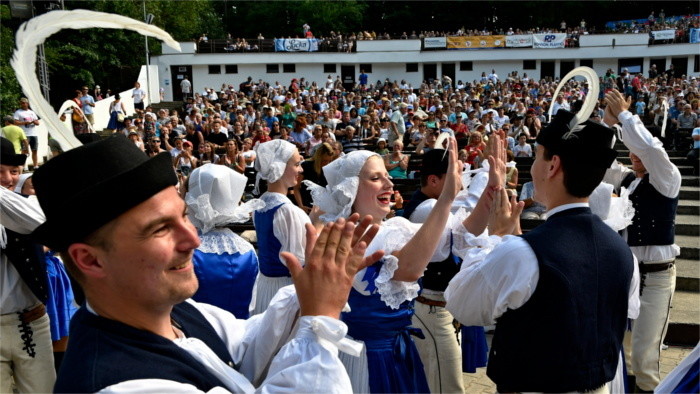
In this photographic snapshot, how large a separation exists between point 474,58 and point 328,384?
43043mm

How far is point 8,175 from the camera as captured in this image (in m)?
4.46

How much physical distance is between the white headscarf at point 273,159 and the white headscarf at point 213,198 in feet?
2.78

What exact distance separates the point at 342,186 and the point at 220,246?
105 centimetres

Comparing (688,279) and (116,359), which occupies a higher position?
(116,359)

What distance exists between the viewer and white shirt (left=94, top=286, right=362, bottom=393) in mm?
1684

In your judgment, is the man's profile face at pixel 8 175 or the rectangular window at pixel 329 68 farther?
the rectangular window at pixel 329 68

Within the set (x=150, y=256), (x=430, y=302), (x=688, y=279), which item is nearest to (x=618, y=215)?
(x=430, y=302)

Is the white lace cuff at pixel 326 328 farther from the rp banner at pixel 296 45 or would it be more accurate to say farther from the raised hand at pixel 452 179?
the rp banner at pixel 296 45

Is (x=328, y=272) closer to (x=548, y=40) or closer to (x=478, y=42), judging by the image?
(x=478, y=42)

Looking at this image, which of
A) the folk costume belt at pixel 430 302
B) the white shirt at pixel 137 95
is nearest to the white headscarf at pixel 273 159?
the folk costume belt at pixel 430 302

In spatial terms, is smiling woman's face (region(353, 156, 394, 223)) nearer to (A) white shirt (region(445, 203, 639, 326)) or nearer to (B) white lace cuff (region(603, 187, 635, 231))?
(A) white shirt (region(445, 203, 639, 326))

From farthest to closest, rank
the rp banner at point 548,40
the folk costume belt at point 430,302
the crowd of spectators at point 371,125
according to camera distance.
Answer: the rp banner at point 548,40
the crowd of spectators at point 371,125
the folk costume belt at point 430,302

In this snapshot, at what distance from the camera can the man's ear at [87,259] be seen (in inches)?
66.4

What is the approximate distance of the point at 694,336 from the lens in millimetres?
6969
